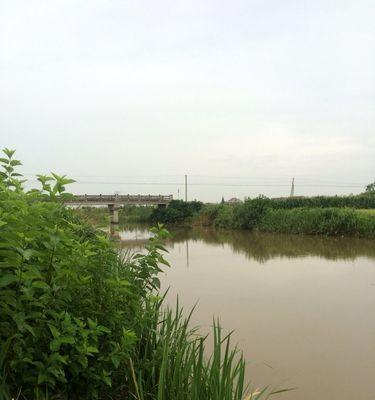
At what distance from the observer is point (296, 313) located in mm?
5984

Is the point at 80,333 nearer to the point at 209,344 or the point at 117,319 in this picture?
the point at 117,319

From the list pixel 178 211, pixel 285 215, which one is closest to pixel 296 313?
pixel 285 215

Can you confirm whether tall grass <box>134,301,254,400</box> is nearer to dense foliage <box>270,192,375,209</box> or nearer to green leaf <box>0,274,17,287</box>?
green leaf <box>0,274,17,287</box>

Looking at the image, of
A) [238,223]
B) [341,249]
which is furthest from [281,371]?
[238,223]

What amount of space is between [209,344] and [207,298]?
2240mm

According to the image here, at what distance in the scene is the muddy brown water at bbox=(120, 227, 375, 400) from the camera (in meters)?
3.88

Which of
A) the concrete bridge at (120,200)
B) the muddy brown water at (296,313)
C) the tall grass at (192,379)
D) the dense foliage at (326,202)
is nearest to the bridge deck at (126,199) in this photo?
the concrete bridge at (120,200)

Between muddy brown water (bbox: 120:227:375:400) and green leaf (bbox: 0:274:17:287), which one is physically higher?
green leaf (bbox: 0:274:17:287)

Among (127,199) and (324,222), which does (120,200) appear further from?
(324,222)

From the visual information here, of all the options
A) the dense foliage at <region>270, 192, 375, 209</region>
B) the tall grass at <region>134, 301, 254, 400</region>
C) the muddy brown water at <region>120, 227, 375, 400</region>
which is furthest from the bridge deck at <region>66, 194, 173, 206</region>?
the tall grass at <region>134, 301, 254, 400</region>

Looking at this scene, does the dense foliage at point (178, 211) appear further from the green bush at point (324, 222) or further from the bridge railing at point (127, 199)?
the green bush at point (324, 222)

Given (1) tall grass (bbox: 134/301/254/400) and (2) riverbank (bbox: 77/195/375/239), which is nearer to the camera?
(1) tall grass (bbox: 134/301/254/400)

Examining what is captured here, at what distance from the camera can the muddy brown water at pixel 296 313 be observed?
12.7 feet

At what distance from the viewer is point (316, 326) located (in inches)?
211
